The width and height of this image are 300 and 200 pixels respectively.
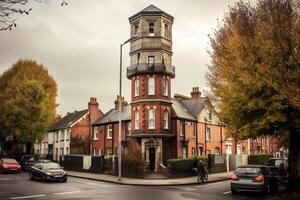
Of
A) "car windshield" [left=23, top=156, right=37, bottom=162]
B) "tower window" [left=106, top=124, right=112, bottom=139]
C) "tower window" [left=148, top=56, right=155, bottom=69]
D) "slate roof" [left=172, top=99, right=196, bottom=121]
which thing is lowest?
"car windshield" [left=23, top=156, right=37, bottom=162]

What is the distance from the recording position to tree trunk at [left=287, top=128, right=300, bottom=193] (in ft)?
66.7

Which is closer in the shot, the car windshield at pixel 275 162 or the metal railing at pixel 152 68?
the car windshield at pixel 275 162

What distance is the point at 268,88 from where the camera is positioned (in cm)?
1889

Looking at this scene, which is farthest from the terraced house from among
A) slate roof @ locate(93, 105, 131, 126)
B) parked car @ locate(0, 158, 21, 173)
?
parked car @ locate(0, 158, 21, 173)

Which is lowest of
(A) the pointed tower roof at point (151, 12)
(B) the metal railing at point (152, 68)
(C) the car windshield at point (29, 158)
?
(C) the car windshield at point (29, 158)

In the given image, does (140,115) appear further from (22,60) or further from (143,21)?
(22,60)

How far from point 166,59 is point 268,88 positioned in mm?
22195

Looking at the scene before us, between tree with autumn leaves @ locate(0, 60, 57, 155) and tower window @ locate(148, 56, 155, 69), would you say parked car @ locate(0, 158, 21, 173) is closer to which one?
tree with autumn leaves @ locate(0, 60, 57, 155)

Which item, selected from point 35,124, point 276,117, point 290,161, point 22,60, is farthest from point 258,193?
point 22,60

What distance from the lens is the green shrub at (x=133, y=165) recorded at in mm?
32531

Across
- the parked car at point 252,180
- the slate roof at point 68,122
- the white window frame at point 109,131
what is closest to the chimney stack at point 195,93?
the white window frame at point 109,131

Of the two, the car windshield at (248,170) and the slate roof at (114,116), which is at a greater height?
the slate roof at (114,116)

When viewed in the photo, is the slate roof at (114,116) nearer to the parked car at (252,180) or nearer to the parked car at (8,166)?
the parked car at (8,166)

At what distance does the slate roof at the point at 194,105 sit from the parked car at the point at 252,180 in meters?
26.0
